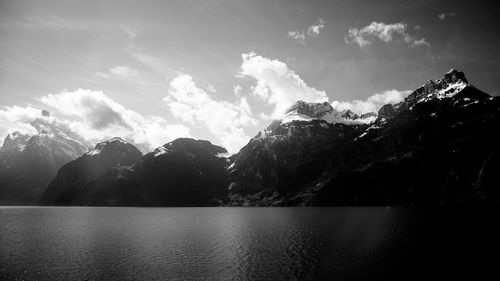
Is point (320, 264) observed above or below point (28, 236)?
below

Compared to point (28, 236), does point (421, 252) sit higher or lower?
lower

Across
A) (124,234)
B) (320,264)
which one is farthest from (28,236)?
(320,264)

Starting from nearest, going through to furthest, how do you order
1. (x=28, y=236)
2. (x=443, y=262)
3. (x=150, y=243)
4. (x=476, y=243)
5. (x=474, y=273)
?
(x=474, y=273) → (x=443, y=262) → (x=476, y=243) → (x=150, y=243) → (x=28, y=236)

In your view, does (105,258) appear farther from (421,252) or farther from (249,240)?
(421,252)

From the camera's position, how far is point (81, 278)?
191ft

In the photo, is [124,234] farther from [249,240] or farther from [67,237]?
[249,240]

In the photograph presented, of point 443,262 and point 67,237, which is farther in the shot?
point 67,237

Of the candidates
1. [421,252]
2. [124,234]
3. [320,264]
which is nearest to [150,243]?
[124,234]

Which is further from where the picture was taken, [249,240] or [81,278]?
[249,240]

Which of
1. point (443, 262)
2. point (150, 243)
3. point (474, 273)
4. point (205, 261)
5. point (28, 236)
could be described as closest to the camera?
point (474, 273)

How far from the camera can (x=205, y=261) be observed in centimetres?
7119

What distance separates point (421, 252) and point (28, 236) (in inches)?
4611

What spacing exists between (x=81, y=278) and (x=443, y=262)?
2829 inches

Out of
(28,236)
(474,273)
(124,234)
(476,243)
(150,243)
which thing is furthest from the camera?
(124,234)
